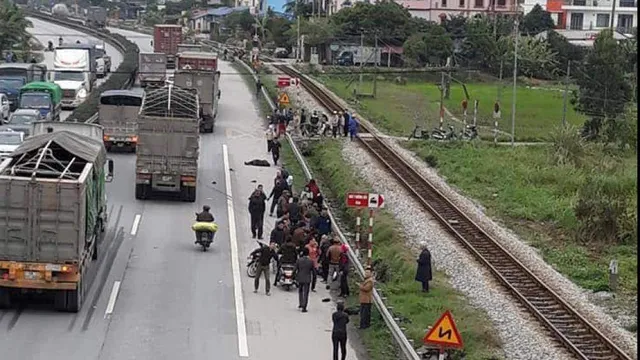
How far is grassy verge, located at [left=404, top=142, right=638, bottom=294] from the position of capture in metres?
29.9

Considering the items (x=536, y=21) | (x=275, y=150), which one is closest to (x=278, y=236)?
(x=275, y=150)

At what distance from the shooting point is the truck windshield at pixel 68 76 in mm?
61875

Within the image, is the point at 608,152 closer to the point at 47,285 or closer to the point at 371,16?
the point at 47,285

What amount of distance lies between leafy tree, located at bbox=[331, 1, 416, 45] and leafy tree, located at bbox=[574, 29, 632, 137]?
44.8 m

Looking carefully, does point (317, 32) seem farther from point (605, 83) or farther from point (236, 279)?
point (236, 279)

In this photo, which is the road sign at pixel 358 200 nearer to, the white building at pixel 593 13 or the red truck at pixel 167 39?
the red truck at pixel 167 39

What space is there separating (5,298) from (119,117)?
21230 mm

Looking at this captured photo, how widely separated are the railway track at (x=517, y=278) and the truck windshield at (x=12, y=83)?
68.2ft

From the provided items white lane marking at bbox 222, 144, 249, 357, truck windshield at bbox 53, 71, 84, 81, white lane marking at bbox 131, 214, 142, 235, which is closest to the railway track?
white lane marking at bbox 222, 144, 249, 357

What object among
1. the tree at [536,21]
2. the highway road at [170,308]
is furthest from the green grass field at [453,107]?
the tree at [536,21]

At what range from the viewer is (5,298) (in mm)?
23031

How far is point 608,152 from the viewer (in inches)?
2063

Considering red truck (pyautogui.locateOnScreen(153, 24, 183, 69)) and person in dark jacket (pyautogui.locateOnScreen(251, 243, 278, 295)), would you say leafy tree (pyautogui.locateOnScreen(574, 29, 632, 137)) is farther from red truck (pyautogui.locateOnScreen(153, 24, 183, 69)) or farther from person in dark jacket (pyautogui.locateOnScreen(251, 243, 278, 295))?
person in dark jacket (pyautogui.locateOnScreen(251, 243, 278, 295))

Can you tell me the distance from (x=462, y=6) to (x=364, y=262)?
10458 cm
